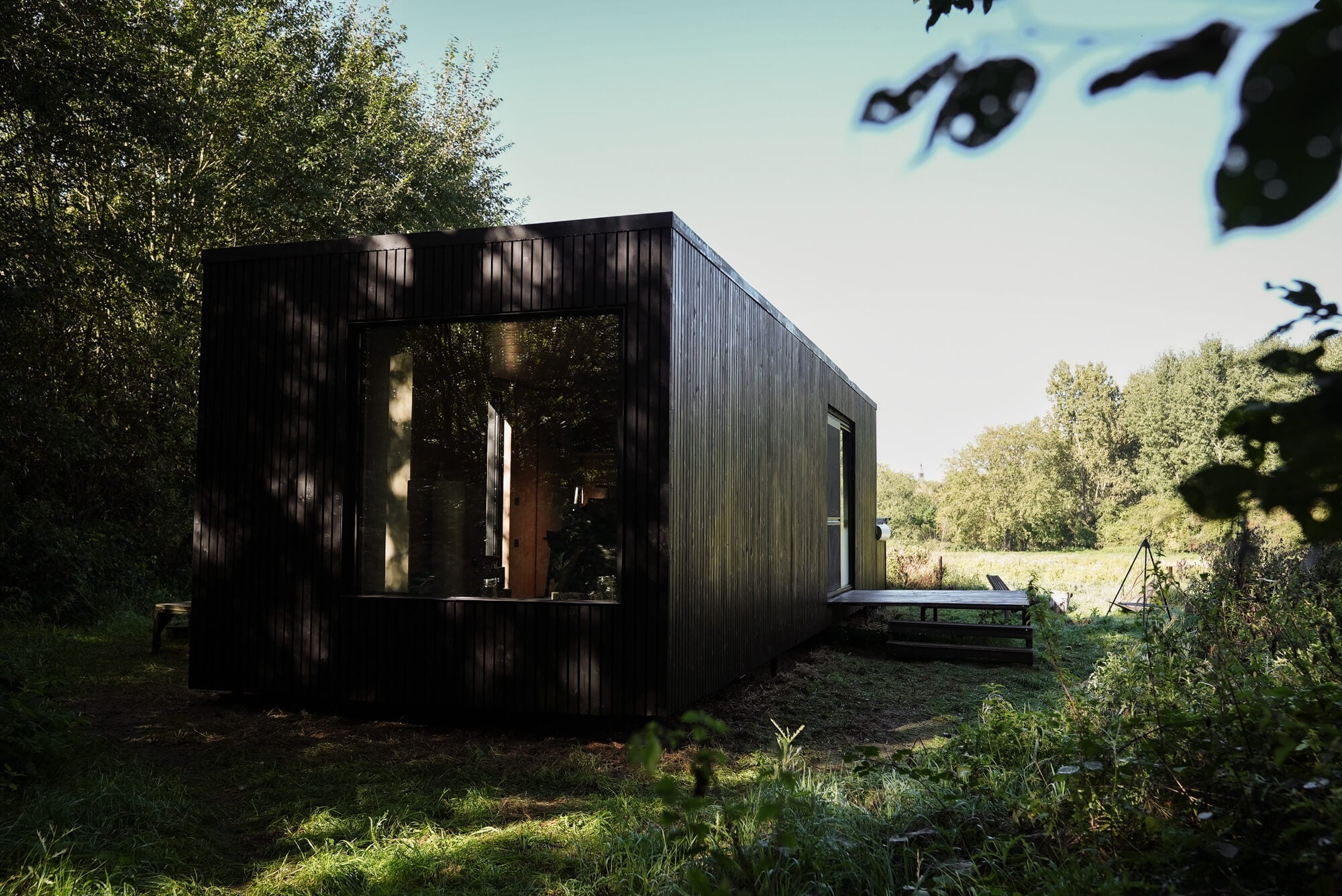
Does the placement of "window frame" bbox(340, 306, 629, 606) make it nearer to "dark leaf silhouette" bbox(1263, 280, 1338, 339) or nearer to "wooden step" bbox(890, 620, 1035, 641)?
"dark leaf silhouette" bbox(1263, 280, 1338, 339)

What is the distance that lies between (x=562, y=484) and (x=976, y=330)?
147 ft

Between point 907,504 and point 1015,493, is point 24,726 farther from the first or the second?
point 907,504

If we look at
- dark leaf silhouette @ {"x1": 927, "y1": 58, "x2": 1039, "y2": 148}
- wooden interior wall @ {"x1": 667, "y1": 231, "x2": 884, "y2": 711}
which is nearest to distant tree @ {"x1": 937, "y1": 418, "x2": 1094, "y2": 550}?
wooden interior wall @ {"x1": 667, "y1": 231, "x2": 884, "y2": 711}

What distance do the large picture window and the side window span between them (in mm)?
4790

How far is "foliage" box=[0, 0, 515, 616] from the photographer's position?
843cm

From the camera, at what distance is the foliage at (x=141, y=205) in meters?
8.43

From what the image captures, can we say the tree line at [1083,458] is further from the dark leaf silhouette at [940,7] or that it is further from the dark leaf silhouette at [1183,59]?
the dark leaf silhouette at [1183,59]

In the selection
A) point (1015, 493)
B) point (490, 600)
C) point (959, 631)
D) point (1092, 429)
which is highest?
point (1092, 429)

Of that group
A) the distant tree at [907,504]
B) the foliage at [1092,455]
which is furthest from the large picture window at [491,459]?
the distant tree at [907,504]

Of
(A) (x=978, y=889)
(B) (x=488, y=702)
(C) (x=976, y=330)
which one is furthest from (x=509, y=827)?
(C) (x=976, y=330)

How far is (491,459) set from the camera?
547 centimetres

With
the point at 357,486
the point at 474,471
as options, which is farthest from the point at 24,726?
the point at 474,471

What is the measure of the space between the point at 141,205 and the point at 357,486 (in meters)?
8.50

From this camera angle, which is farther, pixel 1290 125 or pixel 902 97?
pixel 902 97
